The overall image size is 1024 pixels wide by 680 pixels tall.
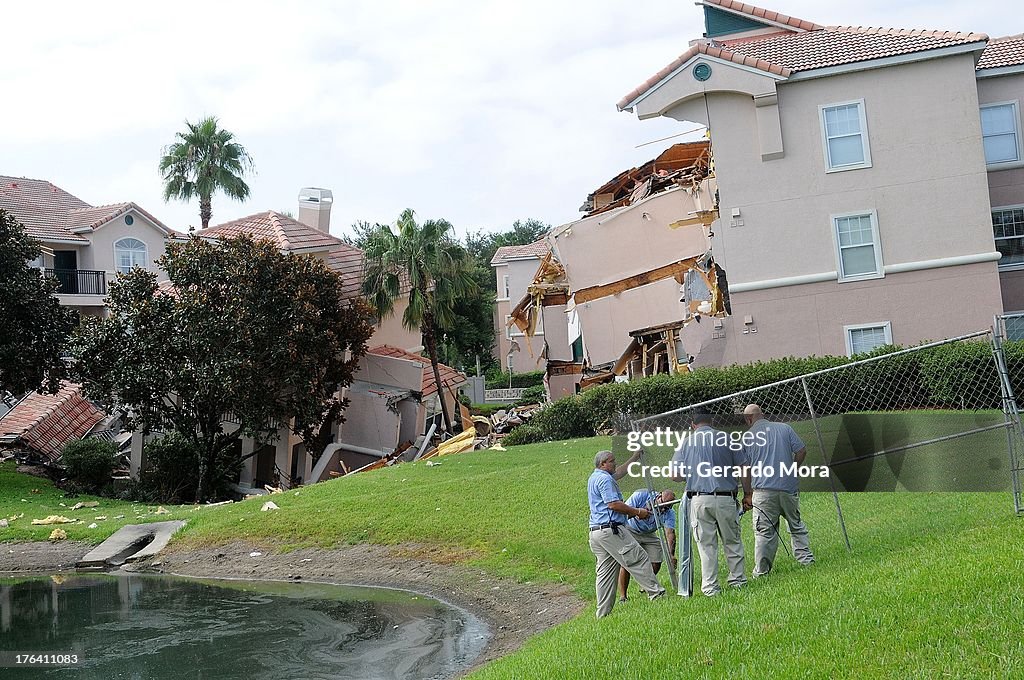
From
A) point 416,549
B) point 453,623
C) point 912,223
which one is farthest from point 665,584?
point 912,223

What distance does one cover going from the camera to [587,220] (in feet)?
98.2

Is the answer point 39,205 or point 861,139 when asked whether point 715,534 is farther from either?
point 39,205

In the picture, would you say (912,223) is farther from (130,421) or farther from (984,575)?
(130,421)

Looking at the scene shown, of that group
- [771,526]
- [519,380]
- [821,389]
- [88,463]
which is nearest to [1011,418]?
[771,526]

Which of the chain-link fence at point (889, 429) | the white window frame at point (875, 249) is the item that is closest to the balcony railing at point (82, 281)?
the white window frame at point (875, 249)

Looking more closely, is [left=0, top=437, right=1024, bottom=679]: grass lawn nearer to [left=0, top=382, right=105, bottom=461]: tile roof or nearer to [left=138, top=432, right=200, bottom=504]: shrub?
[left=138, top=432, right=200, bottom=504]: shrub

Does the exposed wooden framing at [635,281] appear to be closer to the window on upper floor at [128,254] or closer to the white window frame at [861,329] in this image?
the white window frame at [861,329]

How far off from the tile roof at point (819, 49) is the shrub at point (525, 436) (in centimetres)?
896

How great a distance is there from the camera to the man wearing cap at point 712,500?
389 inches

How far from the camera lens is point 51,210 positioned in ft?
147

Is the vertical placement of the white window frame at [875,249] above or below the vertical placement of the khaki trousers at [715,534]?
above

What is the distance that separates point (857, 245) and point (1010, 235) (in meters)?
4.17

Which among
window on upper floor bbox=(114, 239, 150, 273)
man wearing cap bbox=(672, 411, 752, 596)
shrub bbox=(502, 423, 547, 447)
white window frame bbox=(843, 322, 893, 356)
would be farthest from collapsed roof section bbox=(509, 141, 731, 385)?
window on upper floor bbox=(114, 239, 150, 273)

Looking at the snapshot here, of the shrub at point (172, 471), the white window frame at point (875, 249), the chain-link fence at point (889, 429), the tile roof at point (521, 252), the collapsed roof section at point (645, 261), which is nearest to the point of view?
the chain-link fence at point (889, 429)
